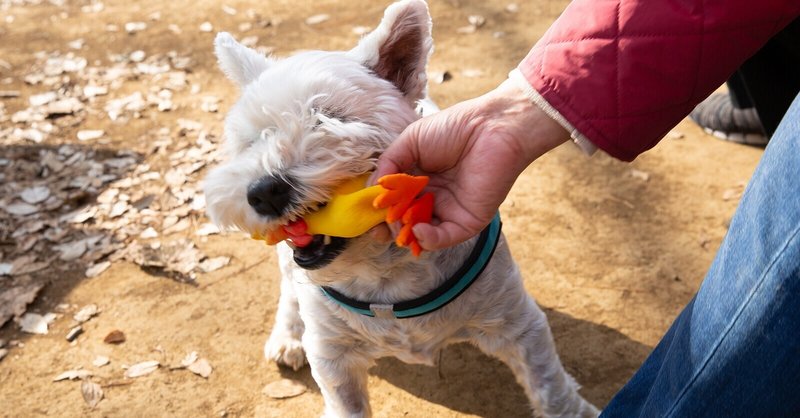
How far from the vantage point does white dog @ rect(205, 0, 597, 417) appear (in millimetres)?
1965

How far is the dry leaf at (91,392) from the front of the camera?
306 centimetres

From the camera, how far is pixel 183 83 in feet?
18.9

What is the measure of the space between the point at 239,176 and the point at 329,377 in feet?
2.82

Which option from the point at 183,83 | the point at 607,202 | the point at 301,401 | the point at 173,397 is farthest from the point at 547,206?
the point at 183,83

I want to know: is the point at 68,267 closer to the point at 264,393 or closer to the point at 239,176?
the point at 264,393

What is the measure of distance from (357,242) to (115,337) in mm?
1831

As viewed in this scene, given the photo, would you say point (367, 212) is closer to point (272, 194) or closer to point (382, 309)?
point (272, 194)

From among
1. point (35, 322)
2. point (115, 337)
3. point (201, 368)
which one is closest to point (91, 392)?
point (115, 337)

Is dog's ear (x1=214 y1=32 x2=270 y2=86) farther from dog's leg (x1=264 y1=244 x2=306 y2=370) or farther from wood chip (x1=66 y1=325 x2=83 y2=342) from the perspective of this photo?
wood chip (x1=66 y1=325 x2=83 y2=342)

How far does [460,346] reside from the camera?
315 centimetres

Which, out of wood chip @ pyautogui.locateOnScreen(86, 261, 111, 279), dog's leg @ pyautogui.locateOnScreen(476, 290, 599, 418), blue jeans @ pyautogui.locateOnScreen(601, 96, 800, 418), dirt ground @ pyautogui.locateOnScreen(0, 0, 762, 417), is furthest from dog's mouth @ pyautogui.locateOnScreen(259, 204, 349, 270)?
wood chip @ pyautogui.locateOnScreen(86, 261, 111, 279)

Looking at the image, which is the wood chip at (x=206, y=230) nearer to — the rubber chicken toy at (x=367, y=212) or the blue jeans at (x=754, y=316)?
the rubber chicken toy at (x=367, y=212)

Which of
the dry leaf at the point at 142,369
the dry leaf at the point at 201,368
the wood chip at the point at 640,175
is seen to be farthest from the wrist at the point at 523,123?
the wood chip at the point at 640,175

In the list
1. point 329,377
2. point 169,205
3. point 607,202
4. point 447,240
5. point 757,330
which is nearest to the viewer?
point 757,330
